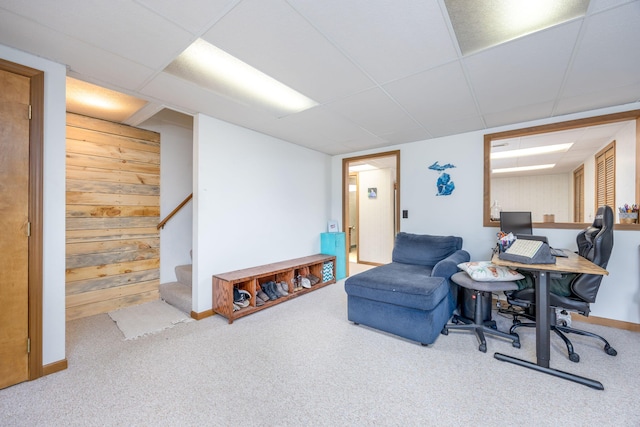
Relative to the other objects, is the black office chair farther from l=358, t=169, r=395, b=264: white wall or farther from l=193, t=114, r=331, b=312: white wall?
A: l=358, t=169, r=395, b=264: white wall

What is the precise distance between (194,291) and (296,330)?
129 cm

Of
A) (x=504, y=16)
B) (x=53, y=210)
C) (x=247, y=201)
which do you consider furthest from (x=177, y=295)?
(x=504, y=16)

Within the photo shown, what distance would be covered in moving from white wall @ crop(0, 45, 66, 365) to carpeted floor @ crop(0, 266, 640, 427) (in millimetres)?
323

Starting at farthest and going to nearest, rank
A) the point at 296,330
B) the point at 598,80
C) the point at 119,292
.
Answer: the point at 119,292 < the point at 296,330 < the point at 598,80

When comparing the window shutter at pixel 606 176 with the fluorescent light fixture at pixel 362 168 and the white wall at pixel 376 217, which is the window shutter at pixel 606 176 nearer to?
the white wall at pixel 376 217

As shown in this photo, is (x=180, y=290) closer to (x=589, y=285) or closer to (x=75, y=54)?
(x=75, y=54)

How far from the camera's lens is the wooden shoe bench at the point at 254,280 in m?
2.92

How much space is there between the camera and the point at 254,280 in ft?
10.5

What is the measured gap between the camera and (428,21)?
5.16 feet

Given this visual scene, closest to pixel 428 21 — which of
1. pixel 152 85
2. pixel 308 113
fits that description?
pixel 308 113

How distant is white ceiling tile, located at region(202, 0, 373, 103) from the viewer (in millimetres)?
1528

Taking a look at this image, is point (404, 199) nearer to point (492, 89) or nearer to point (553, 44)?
point (492, 89)

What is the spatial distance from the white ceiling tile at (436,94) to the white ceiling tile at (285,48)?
37 cm

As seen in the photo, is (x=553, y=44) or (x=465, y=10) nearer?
(x=465, y=10)
